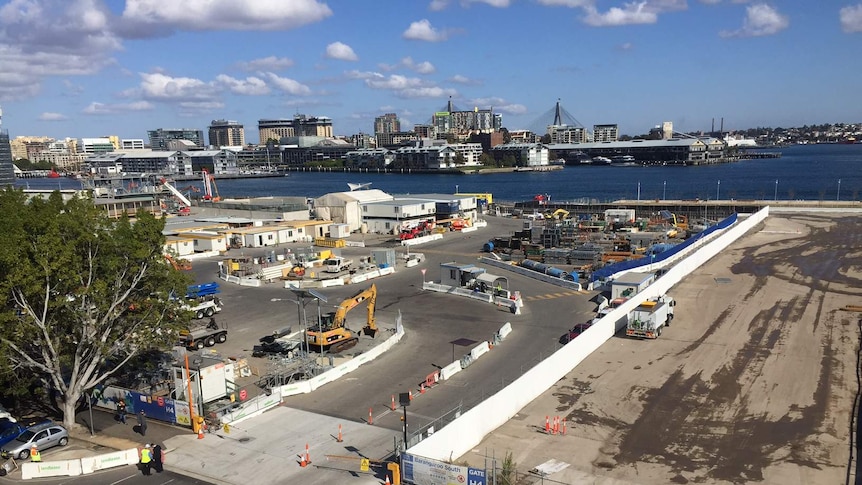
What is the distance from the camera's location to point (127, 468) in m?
14.6

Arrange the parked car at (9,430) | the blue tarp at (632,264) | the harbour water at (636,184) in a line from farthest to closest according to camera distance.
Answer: the harbour water at (636,184), the blue tarp at (632,264), the parked car at (9,430)

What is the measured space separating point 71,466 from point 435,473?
850 cm

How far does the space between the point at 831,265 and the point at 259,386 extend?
115ft

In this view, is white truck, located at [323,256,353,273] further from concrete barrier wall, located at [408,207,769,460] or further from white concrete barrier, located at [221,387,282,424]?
white concrete barrier, located at [221,387,282,424]

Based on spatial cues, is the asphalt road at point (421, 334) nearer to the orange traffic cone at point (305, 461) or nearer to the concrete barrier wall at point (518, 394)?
the concrete barrier wall at point (518, 394)

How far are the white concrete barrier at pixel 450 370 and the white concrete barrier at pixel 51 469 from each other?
10.4m

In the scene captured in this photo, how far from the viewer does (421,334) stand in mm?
25516

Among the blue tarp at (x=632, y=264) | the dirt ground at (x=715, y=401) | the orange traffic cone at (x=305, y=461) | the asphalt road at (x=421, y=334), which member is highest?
the blue tarp at (x=632, y=264)

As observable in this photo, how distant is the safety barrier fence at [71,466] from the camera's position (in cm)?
1414

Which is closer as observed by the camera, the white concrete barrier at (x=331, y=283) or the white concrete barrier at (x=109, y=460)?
the white concrete barrier at (x=109, y=460)

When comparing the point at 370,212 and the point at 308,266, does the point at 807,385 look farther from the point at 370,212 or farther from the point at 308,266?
the point at 370,212

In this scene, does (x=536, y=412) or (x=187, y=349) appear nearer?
(x=536, y=412)

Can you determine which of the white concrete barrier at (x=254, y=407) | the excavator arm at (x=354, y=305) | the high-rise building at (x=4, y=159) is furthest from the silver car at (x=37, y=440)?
the high-rise building at (x=4, y=159)

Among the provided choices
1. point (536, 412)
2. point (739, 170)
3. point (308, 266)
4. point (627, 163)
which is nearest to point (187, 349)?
point (536, 412)
